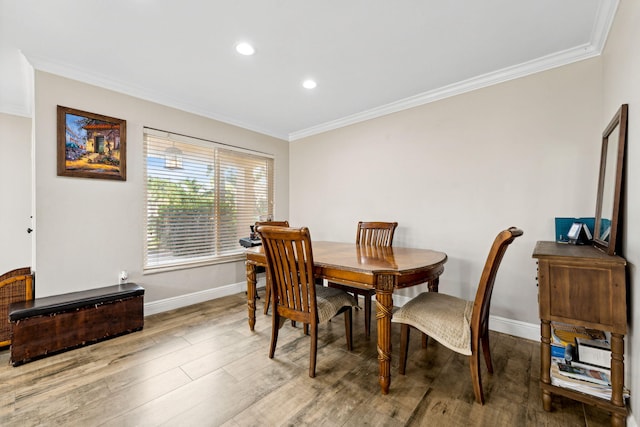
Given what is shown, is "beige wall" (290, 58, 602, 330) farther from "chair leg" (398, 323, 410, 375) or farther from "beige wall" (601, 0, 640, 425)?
"chair leg" (398, 323, 410, 375)

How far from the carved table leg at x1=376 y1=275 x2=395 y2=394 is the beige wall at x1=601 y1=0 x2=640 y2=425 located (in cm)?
113

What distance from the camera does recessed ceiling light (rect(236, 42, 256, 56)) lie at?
7.05ft

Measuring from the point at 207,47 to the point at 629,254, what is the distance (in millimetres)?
3069

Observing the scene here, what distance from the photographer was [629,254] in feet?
4.58

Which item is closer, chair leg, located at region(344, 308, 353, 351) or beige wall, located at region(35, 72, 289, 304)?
chair leg, located at region(344, 308, 353, 351)

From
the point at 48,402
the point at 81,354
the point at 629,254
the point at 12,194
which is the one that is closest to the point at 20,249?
the point at 12,194

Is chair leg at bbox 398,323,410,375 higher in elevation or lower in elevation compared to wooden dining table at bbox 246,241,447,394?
lower

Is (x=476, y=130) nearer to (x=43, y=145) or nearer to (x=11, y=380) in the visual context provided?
(x=43, y=145)

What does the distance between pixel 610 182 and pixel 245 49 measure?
2819mm

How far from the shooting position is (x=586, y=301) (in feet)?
4.66

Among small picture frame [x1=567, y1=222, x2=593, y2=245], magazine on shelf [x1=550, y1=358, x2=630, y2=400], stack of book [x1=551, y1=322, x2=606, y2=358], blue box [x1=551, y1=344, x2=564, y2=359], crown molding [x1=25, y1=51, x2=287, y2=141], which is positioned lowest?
magazine on shelf [x1=550, y1=358, x2=630, y2=400]

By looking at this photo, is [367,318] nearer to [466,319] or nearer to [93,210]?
[466,319]

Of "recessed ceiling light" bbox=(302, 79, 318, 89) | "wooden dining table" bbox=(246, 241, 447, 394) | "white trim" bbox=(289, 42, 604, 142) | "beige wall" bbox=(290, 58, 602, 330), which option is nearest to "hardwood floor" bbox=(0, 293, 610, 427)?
"wooden dining table" bbox=(246, 241, 447, 394)

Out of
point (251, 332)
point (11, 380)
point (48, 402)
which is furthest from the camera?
point (251, 332)
